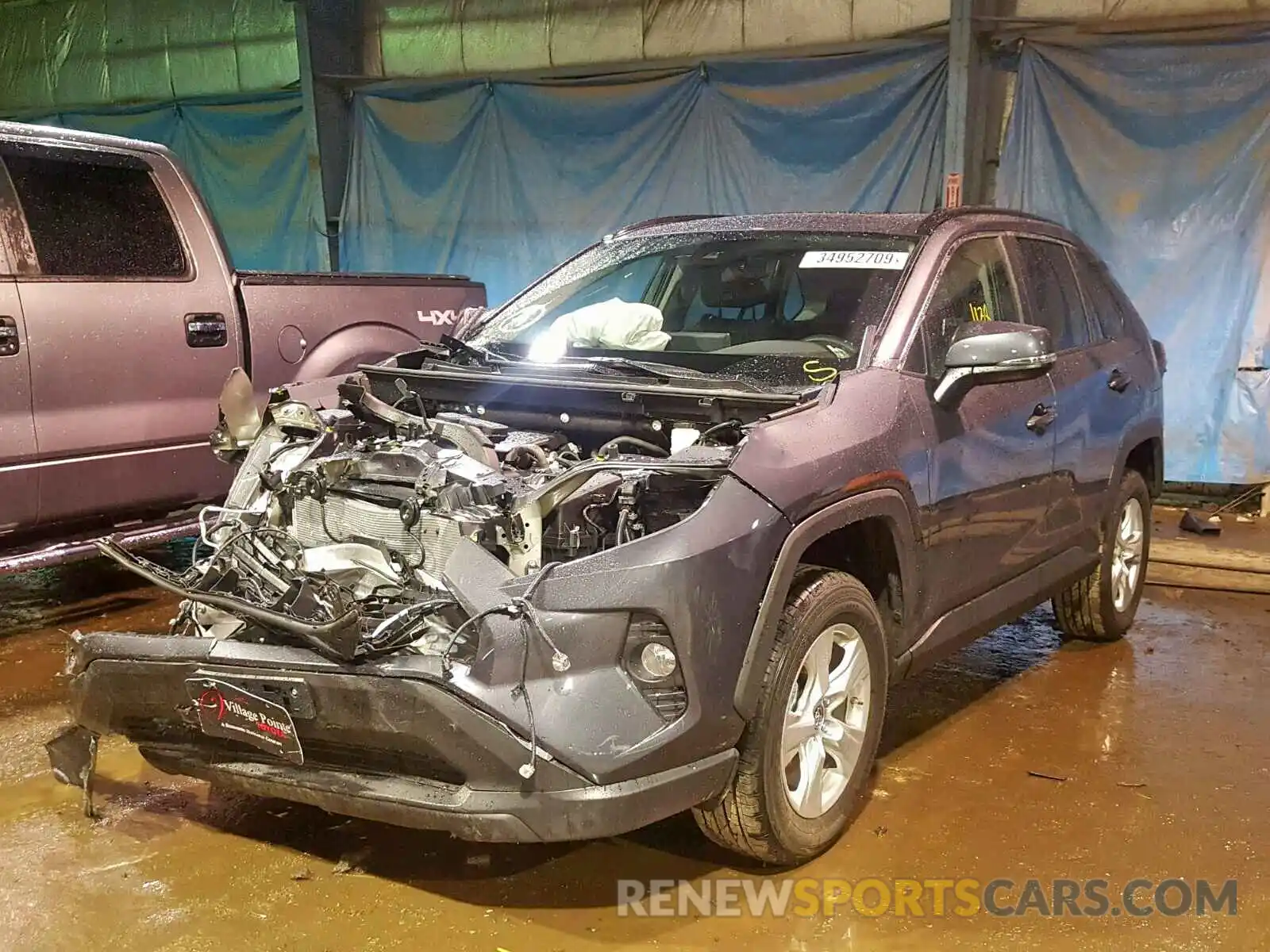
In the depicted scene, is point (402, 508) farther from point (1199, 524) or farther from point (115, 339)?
point (1199, 524)

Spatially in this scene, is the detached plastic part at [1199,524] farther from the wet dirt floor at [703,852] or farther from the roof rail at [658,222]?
the roof rail at [658,222]

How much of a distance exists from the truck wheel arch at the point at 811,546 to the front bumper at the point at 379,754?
0.20m

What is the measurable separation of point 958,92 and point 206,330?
4.94m

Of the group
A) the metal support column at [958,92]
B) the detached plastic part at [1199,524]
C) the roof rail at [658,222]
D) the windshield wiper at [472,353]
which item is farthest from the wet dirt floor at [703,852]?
the metal support column at [958,92]

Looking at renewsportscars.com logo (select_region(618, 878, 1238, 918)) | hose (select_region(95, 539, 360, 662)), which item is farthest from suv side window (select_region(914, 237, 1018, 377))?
hose (select_region(95, 539, 360, 662))

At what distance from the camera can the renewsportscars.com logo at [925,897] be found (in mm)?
2938

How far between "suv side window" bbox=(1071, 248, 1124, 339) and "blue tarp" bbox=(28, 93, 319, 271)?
736cm

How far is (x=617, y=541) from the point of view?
108 inches

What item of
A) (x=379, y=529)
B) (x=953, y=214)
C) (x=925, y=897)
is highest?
(x=953, y=214)

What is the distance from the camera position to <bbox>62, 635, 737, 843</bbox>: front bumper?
2457mm

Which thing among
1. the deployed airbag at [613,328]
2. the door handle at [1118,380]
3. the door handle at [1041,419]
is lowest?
the door handle at [1041,419]

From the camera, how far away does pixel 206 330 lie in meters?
5.03

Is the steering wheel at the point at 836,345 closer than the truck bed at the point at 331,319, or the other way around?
the steering wheel at the point at 836,345

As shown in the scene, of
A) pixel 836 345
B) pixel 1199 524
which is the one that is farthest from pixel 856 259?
pixel 1199 524
